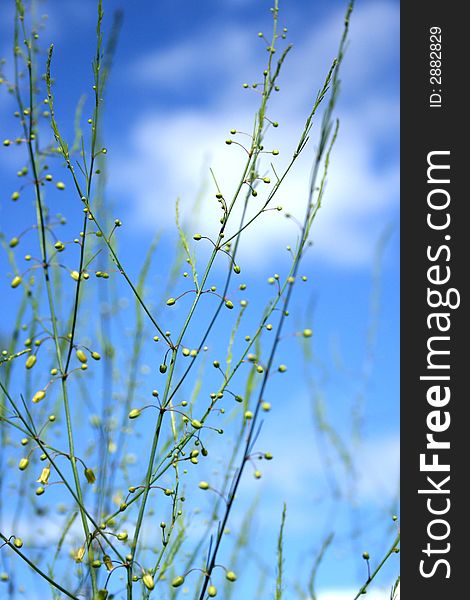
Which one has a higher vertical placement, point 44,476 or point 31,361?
point 31,361

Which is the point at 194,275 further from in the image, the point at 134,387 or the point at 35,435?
the point at 134,387

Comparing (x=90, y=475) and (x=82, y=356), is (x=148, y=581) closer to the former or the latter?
(x=90, y=475)

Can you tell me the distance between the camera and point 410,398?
329 cm

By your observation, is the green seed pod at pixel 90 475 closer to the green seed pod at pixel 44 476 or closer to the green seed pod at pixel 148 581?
the green seed pod at pixel 44 476

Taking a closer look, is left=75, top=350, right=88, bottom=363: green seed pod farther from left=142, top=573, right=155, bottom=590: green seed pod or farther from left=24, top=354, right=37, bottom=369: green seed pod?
left=142, top=573, right=155, bottom=590: green seed pod

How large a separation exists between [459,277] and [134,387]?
1.39 meters

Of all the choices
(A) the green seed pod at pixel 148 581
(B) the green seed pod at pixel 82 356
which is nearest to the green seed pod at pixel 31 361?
(B) the green seed pod at pixel 82 356

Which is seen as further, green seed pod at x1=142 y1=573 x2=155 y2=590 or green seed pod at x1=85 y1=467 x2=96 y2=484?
green seed pod at x1=85 y1=467 x2=96 y2=484

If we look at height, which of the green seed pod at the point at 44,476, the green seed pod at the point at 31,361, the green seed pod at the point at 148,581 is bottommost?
the green seed pod at the point at 148,581

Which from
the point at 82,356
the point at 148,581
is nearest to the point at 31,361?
the point at 82,356

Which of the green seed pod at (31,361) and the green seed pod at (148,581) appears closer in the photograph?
the green seed pod at (148,581)

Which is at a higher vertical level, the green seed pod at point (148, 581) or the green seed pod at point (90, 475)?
the green seed pod at point (90, 475)

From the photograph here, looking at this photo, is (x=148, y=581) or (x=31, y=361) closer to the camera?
(x=148, y=581)

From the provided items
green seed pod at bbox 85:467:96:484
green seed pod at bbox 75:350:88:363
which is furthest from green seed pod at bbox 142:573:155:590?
green seed pod at bbox 75:350:88:363
